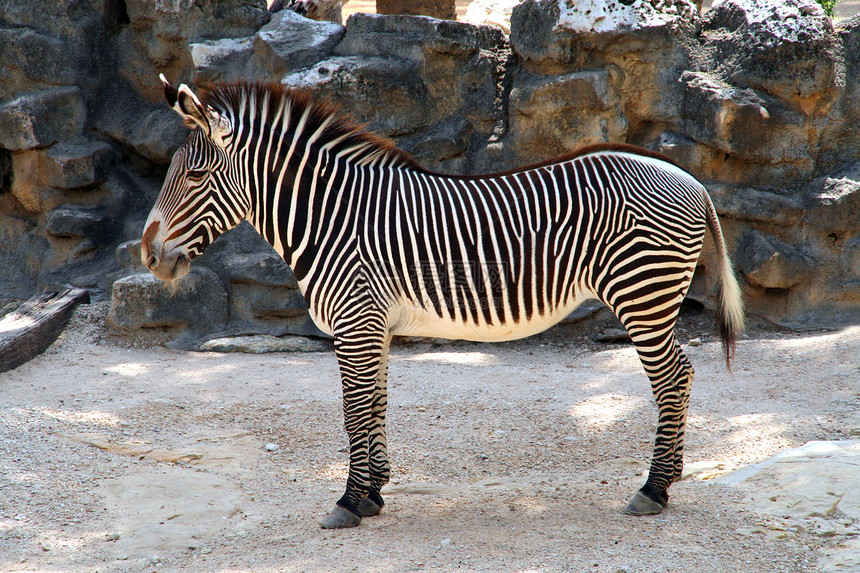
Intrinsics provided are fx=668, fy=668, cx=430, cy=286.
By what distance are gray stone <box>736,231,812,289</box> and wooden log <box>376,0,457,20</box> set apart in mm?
5640

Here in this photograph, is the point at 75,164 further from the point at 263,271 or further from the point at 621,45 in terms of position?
the point at 621,45

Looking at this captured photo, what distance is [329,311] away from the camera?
12.2 feet

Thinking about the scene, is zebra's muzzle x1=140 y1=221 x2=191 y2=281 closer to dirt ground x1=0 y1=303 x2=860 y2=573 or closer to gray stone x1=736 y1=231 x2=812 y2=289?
dirt ground x1=0 y1=303 x2=860 y2=573

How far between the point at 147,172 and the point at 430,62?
4109 millimetres

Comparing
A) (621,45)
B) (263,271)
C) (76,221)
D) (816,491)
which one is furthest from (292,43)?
(816,491)

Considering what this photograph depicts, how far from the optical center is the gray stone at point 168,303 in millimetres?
7344

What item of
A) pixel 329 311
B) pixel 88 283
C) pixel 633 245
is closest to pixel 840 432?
pixel 633 245

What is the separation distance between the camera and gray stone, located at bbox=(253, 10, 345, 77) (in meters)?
7.72

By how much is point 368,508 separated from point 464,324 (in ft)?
3.95

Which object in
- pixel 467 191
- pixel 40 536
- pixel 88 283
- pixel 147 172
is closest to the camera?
pixel 40 536

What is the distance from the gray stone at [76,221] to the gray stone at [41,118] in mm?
858

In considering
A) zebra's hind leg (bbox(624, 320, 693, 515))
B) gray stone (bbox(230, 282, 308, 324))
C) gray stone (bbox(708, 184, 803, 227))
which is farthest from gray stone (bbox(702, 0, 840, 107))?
gray stone (bbox(230, 282, 308, 324))

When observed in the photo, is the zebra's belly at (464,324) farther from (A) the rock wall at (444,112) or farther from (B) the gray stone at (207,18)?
(B) the gray stone at (207,18)

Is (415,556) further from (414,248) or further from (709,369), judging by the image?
(709,369)
